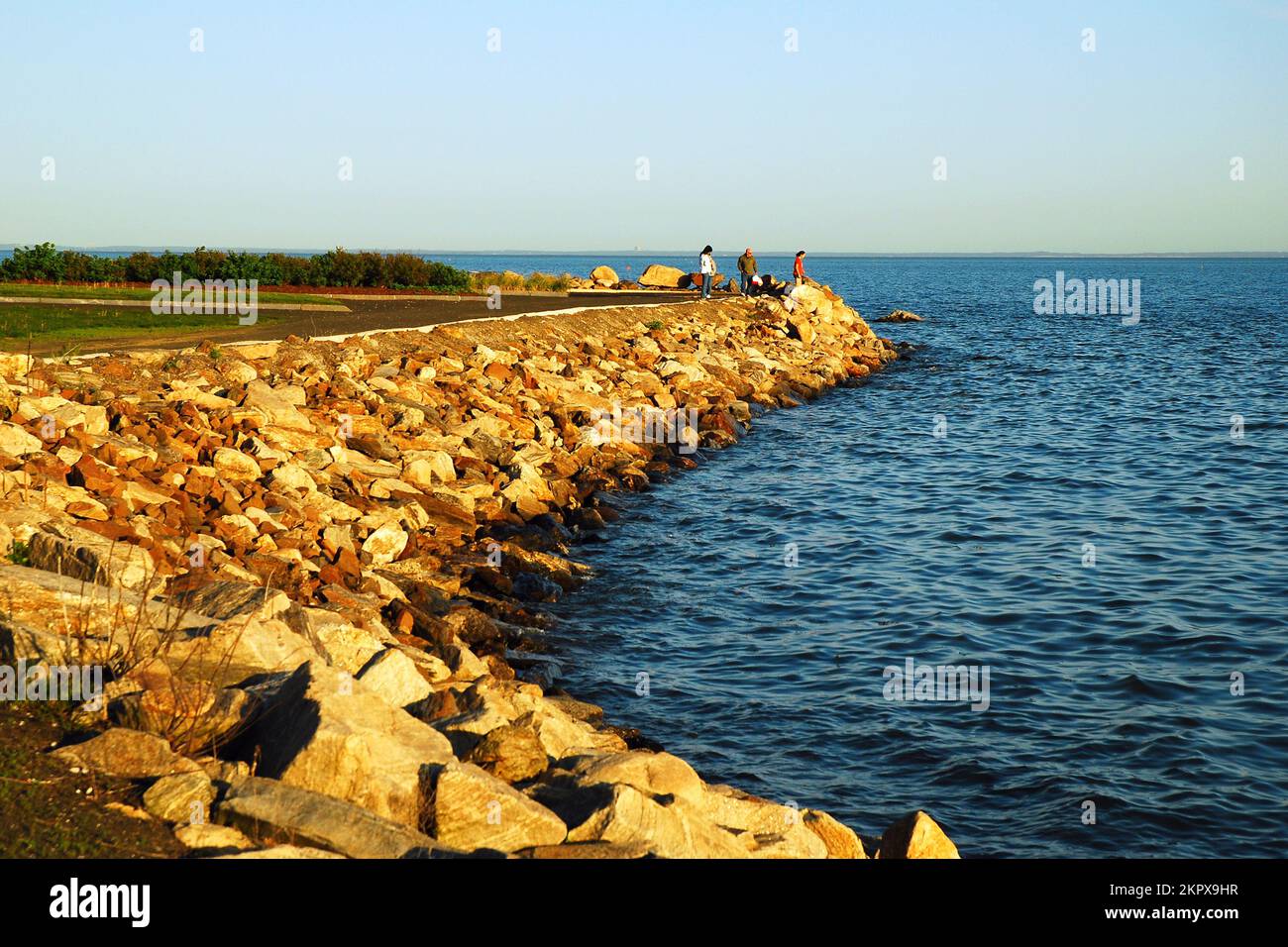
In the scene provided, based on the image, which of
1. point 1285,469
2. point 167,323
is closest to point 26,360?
point 167,323

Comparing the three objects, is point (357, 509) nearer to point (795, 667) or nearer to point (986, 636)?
point (795, 667)

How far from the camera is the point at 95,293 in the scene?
28.0 meters

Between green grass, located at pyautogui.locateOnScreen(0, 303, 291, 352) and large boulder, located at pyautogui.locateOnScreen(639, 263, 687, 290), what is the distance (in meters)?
27.4

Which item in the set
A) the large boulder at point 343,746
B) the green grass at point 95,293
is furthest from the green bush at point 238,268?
the large boulder at point 343,746

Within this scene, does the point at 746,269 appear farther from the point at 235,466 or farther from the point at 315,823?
the point at 315,823

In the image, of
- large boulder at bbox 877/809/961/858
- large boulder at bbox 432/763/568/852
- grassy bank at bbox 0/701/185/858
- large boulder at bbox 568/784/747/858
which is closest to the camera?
grassy bank at bbox 0/701/185/858

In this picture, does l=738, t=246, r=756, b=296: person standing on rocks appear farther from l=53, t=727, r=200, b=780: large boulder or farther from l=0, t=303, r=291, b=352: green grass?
l=53, t=727, r=200, b=780: large boulder

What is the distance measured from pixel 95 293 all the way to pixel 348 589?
1960cm

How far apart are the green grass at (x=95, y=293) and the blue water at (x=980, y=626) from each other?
39.7 ft

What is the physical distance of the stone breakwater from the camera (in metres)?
5.97

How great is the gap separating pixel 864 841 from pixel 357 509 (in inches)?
317

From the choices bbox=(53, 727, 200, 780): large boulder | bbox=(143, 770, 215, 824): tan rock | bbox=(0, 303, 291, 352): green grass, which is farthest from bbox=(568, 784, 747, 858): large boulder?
bbox=(0, 303, 291, 352): green grass

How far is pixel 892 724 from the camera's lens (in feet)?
35.6

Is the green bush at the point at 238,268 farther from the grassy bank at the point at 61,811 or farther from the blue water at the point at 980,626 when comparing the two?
the grassy bank at the point at 61,811
